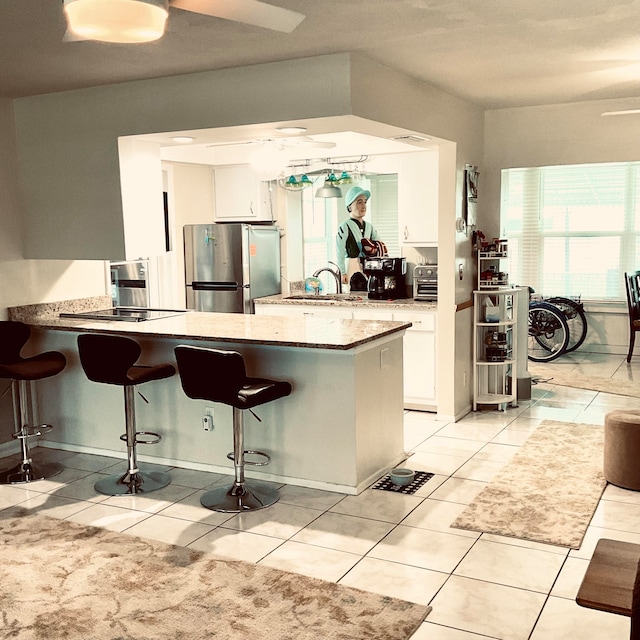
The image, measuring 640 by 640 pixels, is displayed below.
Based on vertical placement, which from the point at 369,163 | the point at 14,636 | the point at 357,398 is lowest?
the point at 14,636

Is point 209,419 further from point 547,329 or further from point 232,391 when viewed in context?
point 547,329

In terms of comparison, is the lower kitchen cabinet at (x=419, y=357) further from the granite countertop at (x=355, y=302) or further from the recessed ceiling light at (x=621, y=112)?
the recessed ceiling light at (x=621, y=112)

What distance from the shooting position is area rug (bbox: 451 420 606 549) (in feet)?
12.1

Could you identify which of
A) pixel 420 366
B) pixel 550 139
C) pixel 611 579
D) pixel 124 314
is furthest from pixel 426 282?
pixel 611 579

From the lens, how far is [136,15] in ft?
7.61

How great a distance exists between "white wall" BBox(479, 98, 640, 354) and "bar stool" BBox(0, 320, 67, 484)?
3767 mm

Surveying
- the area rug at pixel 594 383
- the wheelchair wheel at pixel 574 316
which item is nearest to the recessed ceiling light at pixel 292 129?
the area rug at pixel 594 383

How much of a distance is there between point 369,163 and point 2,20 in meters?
4.02

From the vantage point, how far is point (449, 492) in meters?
4.25

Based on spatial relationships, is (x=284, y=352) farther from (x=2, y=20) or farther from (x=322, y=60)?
(x=2, y=20)

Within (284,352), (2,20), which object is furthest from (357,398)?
(2,20)

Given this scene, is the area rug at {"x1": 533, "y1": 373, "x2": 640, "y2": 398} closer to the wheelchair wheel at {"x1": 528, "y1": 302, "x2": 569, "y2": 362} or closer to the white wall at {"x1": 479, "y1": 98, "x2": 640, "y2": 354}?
the wheelchair wheel at {"x1": 528, "y1": 302, "x2": 569, "y2": 362}

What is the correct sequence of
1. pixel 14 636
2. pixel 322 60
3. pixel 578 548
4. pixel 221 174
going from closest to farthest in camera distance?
pixel 14 636 < pixel 578 548 < pixel 322 60 < pixel 221 174

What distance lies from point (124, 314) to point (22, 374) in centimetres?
114
